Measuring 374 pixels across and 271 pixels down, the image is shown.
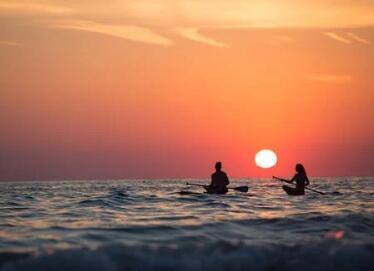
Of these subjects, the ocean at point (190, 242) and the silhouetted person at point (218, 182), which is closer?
the ocean at point (190, 242)

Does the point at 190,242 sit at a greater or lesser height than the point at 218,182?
lesser

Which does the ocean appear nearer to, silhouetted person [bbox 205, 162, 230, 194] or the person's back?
silhouetted person [bbox 205, 162, 230, 194]

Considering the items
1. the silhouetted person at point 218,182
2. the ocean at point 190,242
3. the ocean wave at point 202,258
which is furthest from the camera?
the silhouetted person at point 218,182

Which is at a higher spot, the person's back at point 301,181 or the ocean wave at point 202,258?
the person's back at point 301,181

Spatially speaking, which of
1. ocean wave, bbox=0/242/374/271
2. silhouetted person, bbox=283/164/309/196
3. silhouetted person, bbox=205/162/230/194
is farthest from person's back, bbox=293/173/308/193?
ocean wave, bbox=0/242/374/271

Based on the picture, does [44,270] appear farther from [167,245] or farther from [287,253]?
[287,253]

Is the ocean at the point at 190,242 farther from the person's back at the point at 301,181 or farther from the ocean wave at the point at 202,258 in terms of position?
the person's back at the point at 301,181

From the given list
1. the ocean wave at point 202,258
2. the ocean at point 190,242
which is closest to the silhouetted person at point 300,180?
the ocean at point 190,242

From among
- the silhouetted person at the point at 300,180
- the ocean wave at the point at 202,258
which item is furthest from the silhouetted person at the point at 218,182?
the ocean wave at the point at 202,258

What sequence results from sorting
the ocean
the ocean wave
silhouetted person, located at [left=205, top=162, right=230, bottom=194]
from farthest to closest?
silhouetted person, located at [left=205, top=162, right=230, bottom=194], the ocean, the ocean wave

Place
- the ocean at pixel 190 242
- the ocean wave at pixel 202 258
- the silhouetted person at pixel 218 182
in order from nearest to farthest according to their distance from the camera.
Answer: the ocean wave at pixel 202 258
the ocean at pixel 190 242
the silhouetted person at pixel 218 182

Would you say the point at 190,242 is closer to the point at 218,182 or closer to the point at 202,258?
the point at 202,258

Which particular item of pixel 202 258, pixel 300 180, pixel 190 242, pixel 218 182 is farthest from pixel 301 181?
pixel 202 258

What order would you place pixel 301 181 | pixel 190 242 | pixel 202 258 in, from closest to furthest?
pixel 202 258
pixel 190 242
pixel 301 181
